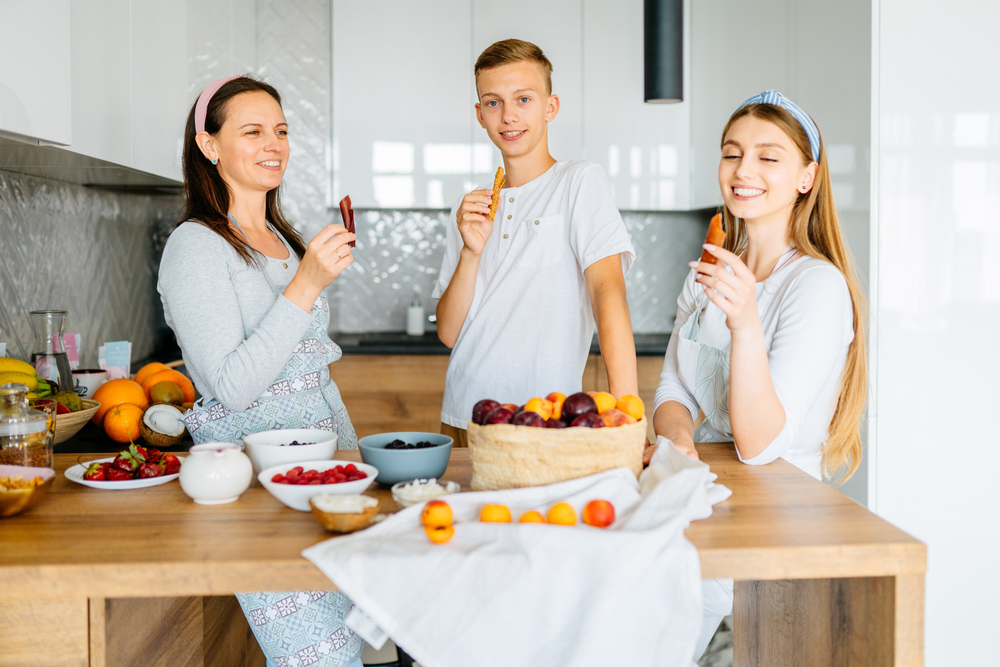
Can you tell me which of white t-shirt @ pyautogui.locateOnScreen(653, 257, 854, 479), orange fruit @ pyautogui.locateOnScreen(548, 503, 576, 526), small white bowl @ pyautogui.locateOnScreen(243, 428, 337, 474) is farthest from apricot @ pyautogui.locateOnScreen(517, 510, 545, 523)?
white t-shirt @ pyautogui.locateOnScreen(653, 257, 854, 479)

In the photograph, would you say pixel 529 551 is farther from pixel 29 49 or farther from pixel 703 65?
pixel 703 65

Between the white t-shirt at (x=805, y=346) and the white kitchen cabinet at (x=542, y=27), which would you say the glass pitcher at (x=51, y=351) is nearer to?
the white t-shirt at (x=805, y=346)

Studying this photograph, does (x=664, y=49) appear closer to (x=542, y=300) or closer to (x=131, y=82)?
(x=542, y=300)

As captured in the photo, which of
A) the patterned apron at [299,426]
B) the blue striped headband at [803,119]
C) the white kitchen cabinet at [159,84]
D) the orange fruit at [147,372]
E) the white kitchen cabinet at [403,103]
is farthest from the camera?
the white kitchen cabinet at [403,103]

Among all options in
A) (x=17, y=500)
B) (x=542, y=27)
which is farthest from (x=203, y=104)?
(x=542, y=27)

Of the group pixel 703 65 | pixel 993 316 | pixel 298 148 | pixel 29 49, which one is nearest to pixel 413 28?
pixel 298 148

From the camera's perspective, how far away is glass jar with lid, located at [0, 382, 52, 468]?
117 cm

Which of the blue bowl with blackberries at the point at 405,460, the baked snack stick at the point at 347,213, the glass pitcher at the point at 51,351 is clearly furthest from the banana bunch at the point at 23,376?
the blue bowl with blackberries at the point at 405,460

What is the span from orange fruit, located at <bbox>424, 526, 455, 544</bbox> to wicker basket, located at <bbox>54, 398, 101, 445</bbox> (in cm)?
116

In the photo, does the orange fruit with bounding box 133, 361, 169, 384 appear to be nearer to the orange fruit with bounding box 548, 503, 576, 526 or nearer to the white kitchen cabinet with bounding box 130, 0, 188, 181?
the white kitchen cabinet with bounding box 130, 0, 188, 181

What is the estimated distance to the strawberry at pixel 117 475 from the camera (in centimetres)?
123

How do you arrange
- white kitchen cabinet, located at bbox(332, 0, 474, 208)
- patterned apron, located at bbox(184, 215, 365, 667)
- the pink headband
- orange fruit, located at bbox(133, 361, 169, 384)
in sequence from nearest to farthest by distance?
patterned apron, located at bbox(184, 215, 365, 667) < the pink headband < orange fruit, located at bbox(133, 361, 169, 384) < white kitchen cabinet, located at bbox(332, 0, 474, 208)

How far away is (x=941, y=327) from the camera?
6.91 ft

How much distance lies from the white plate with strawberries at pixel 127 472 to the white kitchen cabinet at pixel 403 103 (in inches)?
93.8
